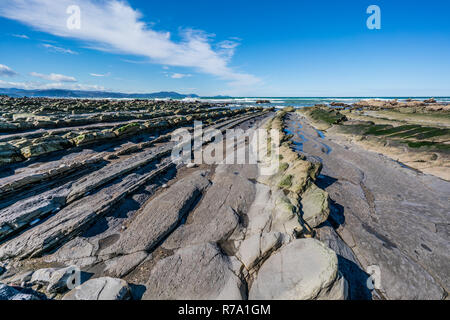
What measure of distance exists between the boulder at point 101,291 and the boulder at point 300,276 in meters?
3.08

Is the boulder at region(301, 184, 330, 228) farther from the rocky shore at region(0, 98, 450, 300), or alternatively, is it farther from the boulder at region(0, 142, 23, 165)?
the boulder at region(0, 142, 23, 165)

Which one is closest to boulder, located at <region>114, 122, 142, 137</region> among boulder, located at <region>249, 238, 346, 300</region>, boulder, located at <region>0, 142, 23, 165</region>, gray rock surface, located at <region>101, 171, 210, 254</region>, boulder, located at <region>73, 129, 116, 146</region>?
boulder, located at <region>73, 129, 116, 146</region>

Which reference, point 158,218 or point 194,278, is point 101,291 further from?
point 158,218

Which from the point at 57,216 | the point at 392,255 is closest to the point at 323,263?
the point at 392,255

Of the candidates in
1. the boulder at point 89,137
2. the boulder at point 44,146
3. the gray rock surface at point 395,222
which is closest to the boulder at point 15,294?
the gray rock surface at point 395,222

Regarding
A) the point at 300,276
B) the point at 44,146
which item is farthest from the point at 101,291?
the point at 44,146

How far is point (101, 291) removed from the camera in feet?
13.1

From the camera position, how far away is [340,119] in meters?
33.3

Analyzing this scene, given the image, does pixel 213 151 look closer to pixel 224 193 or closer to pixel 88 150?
pixel 224 193

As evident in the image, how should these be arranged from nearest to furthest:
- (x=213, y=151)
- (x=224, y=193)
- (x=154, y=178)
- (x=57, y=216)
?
(x=57, y=216) → (x=224, y=193) → (x=154, y=178) → (x=213, y=151)

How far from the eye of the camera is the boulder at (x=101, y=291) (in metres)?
3.94

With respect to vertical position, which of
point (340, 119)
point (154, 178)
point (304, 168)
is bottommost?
point (154, 178)

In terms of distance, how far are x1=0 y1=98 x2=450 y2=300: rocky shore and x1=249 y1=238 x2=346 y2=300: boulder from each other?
3 centimetres
